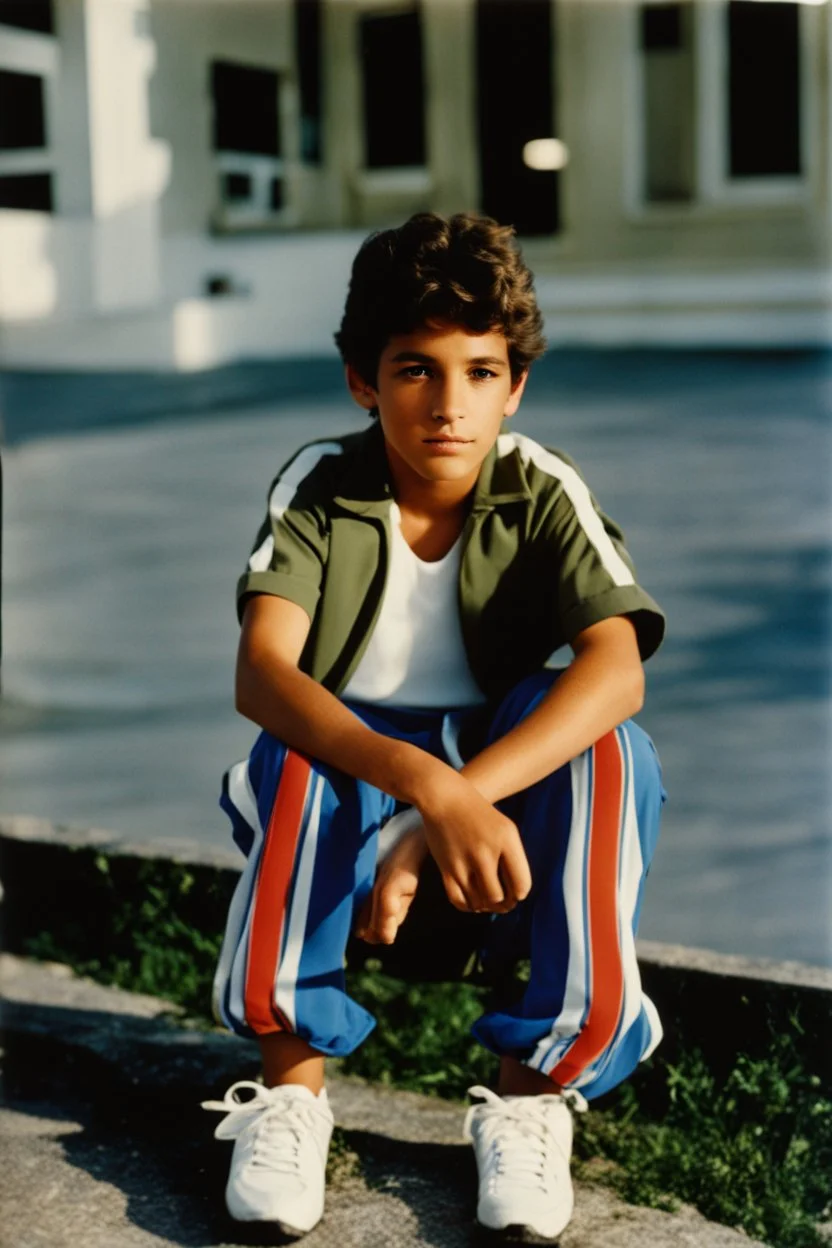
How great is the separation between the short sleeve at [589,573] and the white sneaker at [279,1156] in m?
Result: 0.68

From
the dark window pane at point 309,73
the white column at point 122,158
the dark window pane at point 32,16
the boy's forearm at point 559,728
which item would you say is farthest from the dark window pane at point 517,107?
the boy's forearm at point 559,728

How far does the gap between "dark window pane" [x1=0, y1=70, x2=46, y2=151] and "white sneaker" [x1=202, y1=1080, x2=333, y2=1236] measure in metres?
9.76

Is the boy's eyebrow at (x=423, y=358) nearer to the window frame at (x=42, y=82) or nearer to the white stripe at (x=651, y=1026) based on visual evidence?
the white stripe at (x=651, y=1026)

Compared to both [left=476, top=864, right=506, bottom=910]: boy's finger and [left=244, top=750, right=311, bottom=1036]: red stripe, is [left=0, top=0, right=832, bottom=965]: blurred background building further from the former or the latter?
[left=476, top=864, right=506, bottom=910]: boy's finger

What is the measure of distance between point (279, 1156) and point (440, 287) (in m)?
1.09

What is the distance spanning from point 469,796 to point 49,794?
2.21 meters

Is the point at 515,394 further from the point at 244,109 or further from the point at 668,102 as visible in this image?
the point at 668,102

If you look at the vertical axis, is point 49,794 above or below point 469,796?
below

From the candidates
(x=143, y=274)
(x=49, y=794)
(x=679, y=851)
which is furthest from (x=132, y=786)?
(x=143, y=274)

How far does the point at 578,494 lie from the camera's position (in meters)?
2.20

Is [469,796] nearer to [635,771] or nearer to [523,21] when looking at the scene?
[635,771]

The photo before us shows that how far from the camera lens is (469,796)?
6.24ft

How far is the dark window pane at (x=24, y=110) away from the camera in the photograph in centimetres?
1096

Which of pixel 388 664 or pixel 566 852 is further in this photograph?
pixel 388 664
